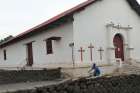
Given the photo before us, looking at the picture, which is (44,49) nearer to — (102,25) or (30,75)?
(30,75)

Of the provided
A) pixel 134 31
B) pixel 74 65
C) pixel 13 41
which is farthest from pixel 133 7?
pixel 13 41

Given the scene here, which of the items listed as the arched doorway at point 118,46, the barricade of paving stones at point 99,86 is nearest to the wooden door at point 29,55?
the arched doorway at point 118,46

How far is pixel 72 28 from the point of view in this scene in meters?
25.1

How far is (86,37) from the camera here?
26000 millimetres

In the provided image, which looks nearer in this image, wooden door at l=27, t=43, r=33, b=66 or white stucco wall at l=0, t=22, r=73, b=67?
white stucco wall at l=0, t=22, r=73, b=67

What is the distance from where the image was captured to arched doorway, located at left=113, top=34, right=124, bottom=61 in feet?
95.3

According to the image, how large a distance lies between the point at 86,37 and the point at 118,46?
14.2 ft

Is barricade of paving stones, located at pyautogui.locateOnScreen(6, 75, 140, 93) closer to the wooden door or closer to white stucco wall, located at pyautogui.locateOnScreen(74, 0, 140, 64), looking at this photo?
white stucco wall, located at pyautogui.locateOnScreen(74, 0, 140, 64)

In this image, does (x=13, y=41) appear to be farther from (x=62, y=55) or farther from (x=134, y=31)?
(x=134, y=31)

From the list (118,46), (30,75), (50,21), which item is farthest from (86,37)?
(30,75)

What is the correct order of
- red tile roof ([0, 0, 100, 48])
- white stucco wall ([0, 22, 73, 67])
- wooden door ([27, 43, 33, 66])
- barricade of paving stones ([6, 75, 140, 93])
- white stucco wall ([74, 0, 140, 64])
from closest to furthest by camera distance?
barricade of paving stones ([6, 75, 140, 93]) < red tile roof ([0, 0, 100, 48]) < white stucco wall ([74, 0, 140, 64]) < white stucco wall ([0, 22, 73, 67]) < wooden door ([27, 43, 33, 66])

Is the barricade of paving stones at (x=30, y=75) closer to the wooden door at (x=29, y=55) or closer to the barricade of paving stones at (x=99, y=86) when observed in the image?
the wooden door at (x=29, y=55)

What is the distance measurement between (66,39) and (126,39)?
6002 millimetres

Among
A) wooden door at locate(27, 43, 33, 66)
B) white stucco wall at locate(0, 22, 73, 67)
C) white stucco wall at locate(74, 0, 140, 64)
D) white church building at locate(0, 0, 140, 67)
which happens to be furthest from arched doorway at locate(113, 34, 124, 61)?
wooden door at locate(27, 43, 33, 66)
